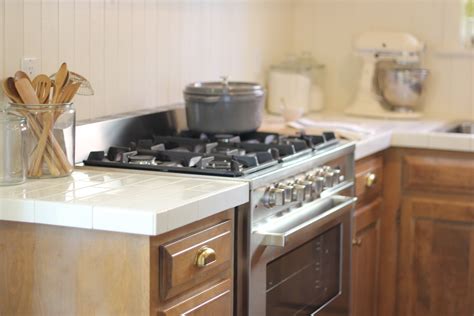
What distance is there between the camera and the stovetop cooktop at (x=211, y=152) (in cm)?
228

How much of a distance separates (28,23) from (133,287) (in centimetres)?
86

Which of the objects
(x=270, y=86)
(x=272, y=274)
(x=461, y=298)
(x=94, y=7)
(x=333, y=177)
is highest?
(x=94, y=7)

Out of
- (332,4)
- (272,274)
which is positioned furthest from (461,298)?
(332,4)

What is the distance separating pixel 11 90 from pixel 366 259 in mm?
1539

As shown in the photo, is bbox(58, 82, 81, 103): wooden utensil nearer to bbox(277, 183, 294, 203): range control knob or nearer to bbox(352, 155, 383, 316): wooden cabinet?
bbox(277, 183, 294, 203): range control knob

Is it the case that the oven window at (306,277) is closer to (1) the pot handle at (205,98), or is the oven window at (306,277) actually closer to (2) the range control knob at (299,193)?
(2) the range control knob at (299,193)

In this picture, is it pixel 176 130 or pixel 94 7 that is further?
pixel 176 130

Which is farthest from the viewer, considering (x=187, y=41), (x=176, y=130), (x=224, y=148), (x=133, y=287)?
(x=187, y=41)

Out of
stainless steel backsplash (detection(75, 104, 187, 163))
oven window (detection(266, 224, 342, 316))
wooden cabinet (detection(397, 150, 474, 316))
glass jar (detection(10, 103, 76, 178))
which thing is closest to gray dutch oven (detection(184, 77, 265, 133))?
stainless steel backsplash (detection(75, 104, 187, 163))

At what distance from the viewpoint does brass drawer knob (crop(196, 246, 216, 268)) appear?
194cm

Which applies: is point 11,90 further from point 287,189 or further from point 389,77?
point 389,77

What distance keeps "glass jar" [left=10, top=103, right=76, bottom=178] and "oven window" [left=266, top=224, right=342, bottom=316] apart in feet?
1.94

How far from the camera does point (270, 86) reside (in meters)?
3.77

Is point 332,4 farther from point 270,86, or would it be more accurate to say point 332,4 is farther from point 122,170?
point 122,170
